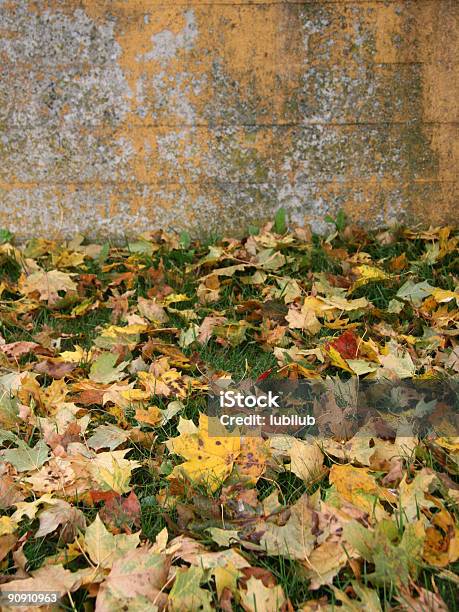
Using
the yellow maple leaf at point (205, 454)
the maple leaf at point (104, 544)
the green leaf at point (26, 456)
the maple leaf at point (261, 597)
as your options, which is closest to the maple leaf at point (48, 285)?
the green leaf at point (26, 456)

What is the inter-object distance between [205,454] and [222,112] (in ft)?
6.44

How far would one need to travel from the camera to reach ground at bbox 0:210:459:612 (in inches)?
51.3

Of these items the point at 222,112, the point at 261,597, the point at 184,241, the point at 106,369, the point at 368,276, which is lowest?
the point at 261,597

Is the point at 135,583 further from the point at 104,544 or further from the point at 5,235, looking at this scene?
the point at 5,235

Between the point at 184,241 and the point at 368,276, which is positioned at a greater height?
the point at 184,241

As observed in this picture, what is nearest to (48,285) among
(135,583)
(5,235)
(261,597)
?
(5,235)

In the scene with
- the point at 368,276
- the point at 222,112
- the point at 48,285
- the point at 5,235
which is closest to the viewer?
the point at 368,276

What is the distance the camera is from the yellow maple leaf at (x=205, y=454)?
161 cm

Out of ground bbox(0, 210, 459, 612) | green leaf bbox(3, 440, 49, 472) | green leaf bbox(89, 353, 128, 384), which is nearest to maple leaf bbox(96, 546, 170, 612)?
ground bbox(0, 210, 459, 612)

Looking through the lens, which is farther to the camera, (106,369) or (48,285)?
(48,285)

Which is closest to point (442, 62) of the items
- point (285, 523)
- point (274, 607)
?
point (285, 523)

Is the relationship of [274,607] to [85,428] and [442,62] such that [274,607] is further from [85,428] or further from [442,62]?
[442,62]

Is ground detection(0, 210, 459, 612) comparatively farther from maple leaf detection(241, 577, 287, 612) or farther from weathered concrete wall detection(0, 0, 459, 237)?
weathered concrete wall detection(0, 0, 459, 237)

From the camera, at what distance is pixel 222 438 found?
1.71m
